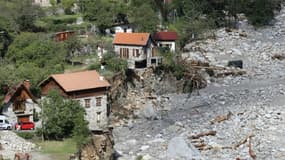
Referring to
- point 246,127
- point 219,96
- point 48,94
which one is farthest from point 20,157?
point 219,96

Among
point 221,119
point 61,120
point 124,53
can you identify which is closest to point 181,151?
point 61,120

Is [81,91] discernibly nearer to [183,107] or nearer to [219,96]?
[183,107]

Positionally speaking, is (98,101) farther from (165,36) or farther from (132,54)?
(165,36)

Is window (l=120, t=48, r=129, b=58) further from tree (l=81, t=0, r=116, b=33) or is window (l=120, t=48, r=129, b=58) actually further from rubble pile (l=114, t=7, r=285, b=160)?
tree (l=81, t=0, r=116, b=33)

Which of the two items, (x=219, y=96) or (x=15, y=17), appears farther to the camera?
(x=15, y=17)

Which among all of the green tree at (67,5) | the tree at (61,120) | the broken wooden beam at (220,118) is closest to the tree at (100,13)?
the green tree at (67,5)

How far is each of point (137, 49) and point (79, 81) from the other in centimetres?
1050

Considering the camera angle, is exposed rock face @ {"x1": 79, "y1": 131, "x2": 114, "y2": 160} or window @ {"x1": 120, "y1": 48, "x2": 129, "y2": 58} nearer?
exposed rock face @ {"x1": 79, "y1": 131, "x2": 114, "y2": 160}

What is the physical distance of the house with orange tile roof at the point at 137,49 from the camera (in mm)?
44500

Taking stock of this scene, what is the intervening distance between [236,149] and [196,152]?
191 cm

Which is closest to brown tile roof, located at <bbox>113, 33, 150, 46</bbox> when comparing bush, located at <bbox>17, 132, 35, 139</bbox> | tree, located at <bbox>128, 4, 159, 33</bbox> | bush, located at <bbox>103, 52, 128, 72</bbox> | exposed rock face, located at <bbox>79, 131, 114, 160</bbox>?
bush, located at <bbox>103, 52, 128, 72</bbox>

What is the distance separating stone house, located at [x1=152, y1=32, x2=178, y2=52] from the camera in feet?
162

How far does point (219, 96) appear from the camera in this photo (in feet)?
139

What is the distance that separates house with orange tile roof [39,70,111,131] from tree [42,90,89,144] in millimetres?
2220
